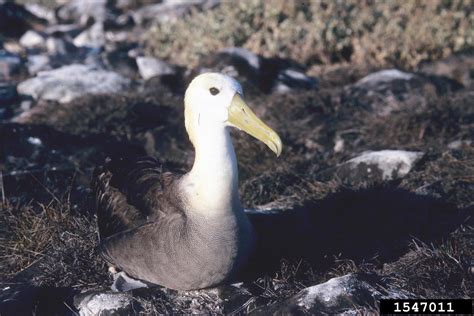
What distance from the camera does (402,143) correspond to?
610 centimetres

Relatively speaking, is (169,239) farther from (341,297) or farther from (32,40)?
(32,40)

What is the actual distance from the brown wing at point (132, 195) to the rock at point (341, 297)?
0.78 m

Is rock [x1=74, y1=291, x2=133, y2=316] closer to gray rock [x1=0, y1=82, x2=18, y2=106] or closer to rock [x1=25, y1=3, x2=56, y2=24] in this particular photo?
gray rock [x1=0, y1=82, x2=18, y2=106]

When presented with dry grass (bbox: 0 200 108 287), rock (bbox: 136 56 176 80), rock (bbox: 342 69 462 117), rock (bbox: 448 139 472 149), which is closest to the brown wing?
dry grass (bbox: 0 200 108 287)

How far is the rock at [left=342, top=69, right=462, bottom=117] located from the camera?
6984 mm

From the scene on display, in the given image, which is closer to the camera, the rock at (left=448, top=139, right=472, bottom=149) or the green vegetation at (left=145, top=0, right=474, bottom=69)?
the rock at (left=448, top=139, right=472, bottom=149)

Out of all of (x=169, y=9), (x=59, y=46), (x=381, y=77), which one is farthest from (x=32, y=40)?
(x=381, y=77)

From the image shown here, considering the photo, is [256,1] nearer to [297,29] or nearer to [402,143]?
[297,29]

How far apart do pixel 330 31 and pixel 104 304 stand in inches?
236

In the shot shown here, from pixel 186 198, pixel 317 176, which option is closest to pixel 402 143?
pixel 317 176

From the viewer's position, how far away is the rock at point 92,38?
10.5m

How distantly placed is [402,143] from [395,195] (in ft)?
4.48

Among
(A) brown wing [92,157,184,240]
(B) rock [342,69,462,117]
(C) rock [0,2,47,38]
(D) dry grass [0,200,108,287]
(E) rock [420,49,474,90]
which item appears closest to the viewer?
(A) brown wing [92,157,184,240]

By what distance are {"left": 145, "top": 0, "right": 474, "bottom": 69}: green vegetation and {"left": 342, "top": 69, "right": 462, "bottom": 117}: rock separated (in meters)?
0.81
